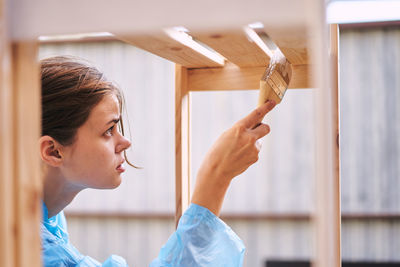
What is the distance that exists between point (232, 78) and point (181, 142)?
23cm

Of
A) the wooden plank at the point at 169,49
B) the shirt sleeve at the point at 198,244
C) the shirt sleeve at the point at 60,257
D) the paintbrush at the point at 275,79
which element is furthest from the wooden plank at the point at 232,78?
the shirt sleeve at the point at 60,257

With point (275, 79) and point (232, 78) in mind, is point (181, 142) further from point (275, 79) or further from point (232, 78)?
point (275, 79)

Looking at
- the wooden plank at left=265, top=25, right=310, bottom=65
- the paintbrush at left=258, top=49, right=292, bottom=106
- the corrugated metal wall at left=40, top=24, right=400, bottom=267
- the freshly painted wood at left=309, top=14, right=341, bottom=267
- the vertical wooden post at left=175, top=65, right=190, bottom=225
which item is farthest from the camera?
the corrugated metal wall at left=40, top=24, right=400, bottom=267

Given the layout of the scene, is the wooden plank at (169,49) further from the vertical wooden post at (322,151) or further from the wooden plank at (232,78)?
the vertical wooden post at (322,151)

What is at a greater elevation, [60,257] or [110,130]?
[110,130]

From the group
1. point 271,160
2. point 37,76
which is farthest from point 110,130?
point 271,160

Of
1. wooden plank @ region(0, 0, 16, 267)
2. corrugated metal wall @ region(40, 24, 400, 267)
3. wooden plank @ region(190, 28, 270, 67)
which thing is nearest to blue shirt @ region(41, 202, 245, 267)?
wooden plank @ region(190, 28, 270, 67)

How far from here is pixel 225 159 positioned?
3.16ft

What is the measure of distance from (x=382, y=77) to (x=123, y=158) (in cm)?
298

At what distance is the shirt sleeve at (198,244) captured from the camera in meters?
0.95

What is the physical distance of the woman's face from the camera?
1.03m

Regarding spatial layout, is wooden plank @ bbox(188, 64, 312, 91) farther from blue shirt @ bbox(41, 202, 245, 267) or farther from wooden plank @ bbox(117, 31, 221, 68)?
blue shirt @ bbox(41, 202, 245, 267)

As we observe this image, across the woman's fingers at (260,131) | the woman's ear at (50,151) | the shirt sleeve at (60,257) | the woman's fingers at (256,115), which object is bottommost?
the shirt sleeve at (60,257)

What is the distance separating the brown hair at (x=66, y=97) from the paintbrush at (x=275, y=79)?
1.33 feet
